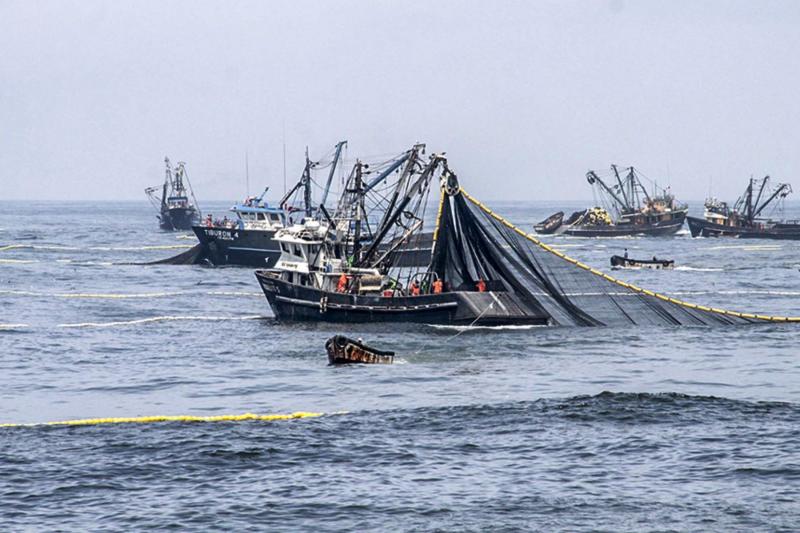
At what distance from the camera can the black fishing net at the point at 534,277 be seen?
5803cm

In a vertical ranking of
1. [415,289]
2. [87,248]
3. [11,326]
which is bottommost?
[11,326]

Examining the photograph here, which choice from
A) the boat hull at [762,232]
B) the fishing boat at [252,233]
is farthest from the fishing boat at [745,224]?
the fishing boat at [252,233]

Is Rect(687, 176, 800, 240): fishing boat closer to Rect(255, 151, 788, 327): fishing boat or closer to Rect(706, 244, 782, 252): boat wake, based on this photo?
Rect(706, 244, 782, 252): boat wake

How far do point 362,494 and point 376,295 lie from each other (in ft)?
104

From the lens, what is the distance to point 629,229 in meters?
→ 173

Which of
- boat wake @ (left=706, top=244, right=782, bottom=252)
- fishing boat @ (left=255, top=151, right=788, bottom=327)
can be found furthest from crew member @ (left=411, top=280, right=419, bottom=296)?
boat wake @ (left=706, top=244, right=782, bottom=252)

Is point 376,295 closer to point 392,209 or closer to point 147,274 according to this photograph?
point 392,209

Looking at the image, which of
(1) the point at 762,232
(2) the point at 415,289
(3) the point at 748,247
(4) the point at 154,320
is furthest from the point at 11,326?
(1) the point at 762,232

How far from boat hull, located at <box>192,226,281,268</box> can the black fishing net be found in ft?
162

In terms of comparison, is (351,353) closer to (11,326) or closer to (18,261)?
(11,326)

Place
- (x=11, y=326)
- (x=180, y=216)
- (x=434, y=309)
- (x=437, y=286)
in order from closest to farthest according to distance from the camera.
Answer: (x=434, y=309), (x=437, y=286), (x=11, y=326), (x=180, y=216)

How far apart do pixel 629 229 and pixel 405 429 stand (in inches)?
5479

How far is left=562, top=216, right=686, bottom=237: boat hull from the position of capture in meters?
173

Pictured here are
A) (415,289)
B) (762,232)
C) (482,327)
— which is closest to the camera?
(482,327)
